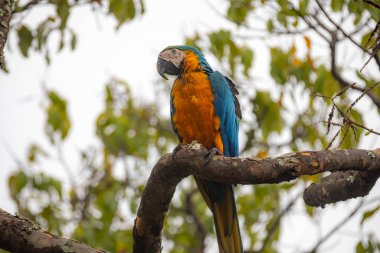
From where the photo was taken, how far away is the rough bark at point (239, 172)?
2.62 m

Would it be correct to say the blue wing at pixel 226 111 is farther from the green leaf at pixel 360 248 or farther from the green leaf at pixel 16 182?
the green leaf at pixel 16 182


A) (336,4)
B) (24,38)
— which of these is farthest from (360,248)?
(24,38)

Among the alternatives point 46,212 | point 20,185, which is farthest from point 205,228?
point 20,185

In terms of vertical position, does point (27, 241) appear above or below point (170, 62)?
below

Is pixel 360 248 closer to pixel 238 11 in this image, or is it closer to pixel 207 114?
pixel 207 114

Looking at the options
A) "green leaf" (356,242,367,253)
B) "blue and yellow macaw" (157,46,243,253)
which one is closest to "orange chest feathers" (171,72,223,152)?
"blue and yellow macaw" (157,46,243,253)

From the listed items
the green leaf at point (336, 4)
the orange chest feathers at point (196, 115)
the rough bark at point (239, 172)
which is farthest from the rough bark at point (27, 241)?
the green leaf at point (336, 4)

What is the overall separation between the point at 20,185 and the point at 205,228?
7.48 feet

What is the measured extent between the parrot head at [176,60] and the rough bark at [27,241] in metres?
2.01

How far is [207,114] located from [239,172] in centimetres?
139

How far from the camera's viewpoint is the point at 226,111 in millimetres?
4125

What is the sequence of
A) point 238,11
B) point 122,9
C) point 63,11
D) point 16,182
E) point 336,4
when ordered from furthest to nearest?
point 16,182 → point 238,11 → point 122,9 → point 63,11 → point 336,4

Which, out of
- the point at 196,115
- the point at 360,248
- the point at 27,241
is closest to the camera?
the point at 27,241

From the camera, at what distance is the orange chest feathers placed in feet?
13.1
